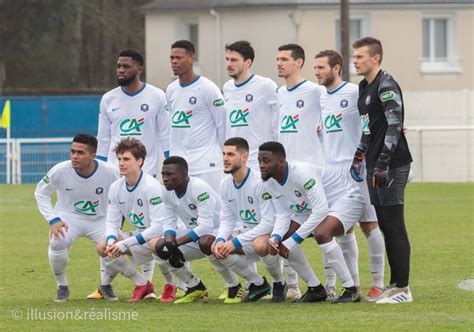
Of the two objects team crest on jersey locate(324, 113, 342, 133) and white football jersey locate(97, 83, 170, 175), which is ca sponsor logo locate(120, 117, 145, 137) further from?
team crest on jersey locate(324, 113, 342, 133)

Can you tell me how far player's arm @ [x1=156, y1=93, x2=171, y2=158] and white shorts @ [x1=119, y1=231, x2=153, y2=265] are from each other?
4.20 feet

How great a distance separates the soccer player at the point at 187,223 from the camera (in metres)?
11.5

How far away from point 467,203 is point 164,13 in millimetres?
23320

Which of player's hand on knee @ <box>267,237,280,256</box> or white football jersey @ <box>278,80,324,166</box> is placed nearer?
player's hand on knee @ <box>267,237,280,256</box>

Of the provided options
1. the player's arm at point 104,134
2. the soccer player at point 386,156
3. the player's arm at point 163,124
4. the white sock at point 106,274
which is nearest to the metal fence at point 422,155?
the player's arm at point 104,134

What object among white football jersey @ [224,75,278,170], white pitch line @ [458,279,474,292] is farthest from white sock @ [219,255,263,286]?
white pitch line @ [458,279,474,292]

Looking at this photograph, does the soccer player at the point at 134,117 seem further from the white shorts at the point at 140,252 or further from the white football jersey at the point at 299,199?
the white football jersey at the point at 299,199

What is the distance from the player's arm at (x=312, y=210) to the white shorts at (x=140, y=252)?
1466 mm

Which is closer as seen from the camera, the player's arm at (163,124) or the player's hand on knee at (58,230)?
the player's hand on knee at (58,230)

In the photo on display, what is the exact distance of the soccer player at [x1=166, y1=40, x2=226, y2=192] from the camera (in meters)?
12.6

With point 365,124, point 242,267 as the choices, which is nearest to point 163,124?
point 242,267

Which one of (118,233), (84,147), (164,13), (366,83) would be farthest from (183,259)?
(164,13)

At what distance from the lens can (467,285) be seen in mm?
12281

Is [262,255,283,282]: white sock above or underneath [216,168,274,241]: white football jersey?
underneath
